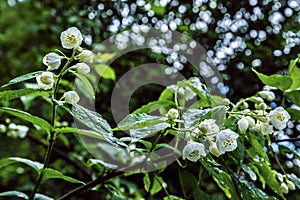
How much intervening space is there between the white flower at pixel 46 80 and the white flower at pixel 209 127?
0.71 ft

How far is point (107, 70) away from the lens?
4.39ft

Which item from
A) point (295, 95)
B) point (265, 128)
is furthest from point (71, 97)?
point (295, 95)

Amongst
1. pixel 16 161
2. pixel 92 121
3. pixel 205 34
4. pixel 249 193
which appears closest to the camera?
pixel 92 121

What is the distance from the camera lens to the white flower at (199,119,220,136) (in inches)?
22.3

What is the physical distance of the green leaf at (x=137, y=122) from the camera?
1.90ft

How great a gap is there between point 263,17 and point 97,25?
69cm

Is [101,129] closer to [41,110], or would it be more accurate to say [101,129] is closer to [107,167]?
[107,167]

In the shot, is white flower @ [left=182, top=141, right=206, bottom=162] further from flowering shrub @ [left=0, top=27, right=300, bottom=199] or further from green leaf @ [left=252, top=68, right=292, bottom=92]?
green leaf @ [left=252, top=68, right=292, bottom=92]

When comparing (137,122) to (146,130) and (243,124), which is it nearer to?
(146,130)

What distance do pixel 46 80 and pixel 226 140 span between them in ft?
0.88

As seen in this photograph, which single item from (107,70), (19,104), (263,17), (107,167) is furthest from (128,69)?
(107,167)

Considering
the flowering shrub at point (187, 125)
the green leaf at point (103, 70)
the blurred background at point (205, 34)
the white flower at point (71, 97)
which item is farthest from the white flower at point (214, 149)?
the green leaf at point (103, 70)

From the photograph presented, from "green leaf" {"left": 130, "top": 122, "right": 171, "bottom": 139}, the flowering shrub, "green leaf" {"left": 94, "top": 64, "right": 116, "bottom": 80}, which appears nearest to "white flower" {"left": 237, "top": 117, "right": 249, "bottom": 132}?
the flowering shrub

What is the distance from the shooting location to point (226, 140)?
1.93 ft
